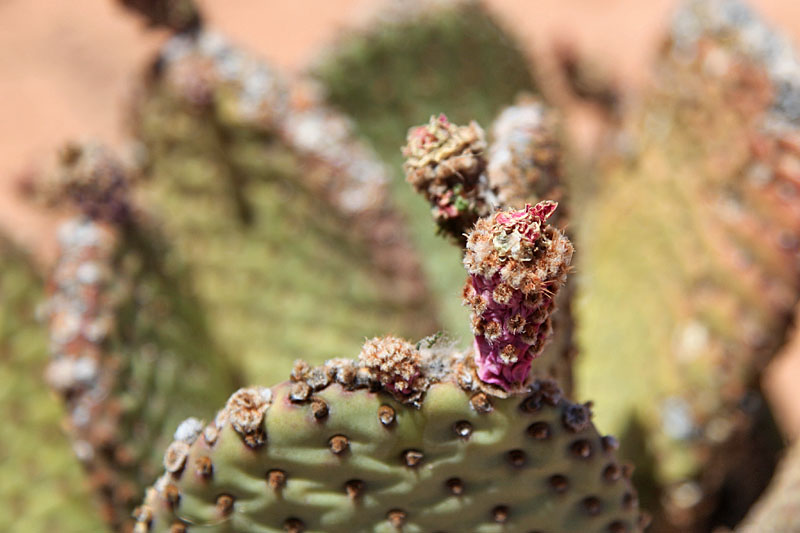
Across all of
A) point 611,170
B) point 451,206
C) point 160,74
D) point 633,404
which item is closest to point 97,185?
point 160,74

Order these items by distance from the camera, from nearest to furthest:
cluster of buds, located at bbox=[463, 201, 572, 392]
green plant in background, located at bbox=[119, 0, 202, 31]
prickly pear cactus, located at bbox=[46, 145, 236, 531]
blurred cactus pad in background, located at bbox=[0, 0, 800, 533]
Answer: cluster of buds, located at bbox=[463, 201, 572, 392], blurred cactus pad in background, located at bbox=[0, 0, 800, 533], prickly pear cactus, located at bbox=[46, 145, 236, 531], green plant in background, located at bbox=[119, 0, 202, 31]

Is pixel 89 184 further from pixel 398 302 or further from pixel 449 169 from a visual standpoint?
pixel 449 169

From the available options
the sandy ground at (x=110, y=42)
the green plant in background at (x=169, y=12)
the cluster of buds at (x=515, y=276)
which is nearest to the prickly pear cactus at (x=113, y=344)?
the green plant in background at (x=169, y=12)

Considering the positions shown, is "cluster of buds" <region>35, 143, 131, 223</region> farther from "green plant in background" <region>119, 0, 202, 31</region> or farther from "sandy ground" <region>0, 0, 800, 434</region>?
"sandy ground" <region>0, 0, 800, 434</region>

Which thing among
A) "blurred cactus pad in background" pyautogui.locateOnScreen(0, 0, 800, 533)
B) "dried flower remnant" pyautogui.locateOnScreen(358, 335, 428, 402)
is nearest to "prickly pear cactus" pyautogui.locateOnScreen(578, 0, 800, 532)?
"blurred cactus pad in background" pyautogui.locateOnScreen(0, 0, 800, 533)

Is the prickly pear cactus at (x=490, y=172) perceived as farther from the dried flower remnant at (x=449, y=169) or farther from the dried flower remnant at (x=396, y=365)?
the dried flower remnant at (x=396, y=365)

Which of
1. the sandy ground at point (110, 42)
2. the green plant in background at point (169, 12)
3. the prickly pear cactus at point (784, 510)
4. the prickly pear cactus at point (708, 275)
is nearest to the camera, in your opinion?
the prickly pear cactus at point (784, 510)

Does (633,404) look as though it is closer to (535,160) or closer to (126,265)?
(535,160)
